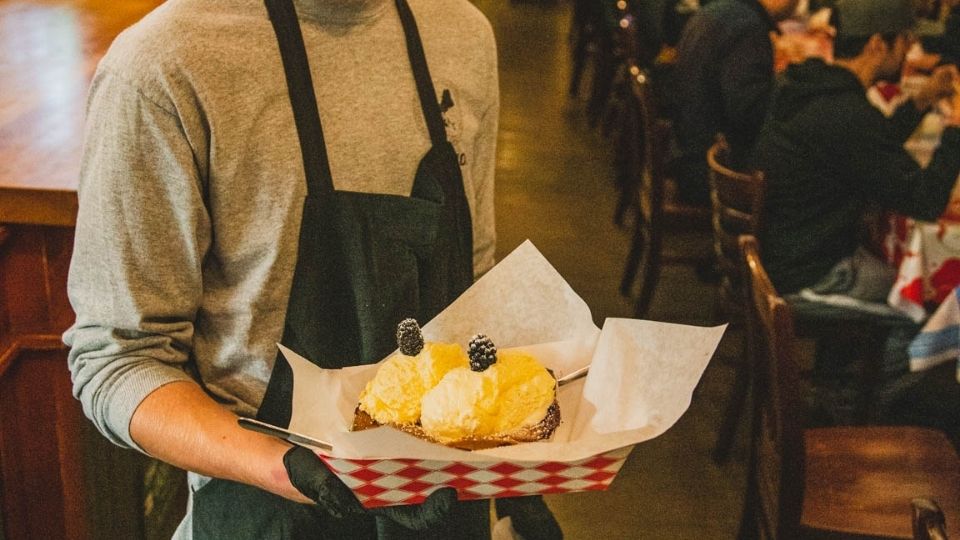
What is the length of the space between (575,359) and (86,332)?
1.92 feet

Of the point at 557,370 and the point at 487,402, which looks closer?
the point at 487,402

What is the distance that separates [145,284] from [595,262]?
387 cm

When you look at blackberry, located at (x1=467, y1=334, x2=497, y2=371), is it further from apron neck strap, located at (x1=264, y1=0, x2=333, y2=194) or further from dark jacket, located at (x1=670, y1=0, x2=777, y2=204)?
dark jacket, located at (x1=670, y1=0, x2=777, y2=204)

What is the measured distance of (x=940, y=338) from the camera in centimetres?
278

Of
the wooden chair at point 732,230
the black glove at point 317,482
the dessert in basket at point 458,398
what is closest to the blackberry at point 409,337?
the dessert in basket at point 458,398

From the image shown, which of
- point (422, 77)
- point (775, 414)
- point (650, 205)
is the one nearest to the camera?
point (422, 77)

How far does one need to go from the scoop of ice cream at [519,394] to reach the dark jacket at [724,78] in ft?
10.2

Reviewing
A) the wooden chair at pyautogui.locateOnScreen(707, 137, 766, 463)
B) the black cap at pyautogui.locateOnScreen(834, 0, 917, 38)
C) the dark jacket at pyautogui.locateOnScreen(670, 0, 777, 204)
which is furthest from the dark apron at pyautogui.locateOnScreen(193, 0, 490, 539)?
the dark jacket at pyautogui.locateOnScreen(670, 0, 777, 204)

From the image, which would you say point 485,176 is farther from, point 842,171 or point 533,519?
point 842,171

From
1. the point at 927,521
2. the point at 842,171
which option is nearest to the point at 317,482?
the point at 927,521

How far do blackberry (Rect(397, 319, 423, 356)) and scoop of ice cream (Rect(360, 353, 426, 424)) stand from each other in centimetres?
2

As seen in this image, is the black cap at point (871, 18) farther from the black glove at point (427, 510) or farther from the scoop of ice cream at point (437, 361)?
the black glove at point (427, 510)

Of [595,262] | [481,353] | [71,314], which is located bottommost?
[595,262]

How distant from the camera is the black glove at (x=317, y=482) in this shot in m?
0.97
